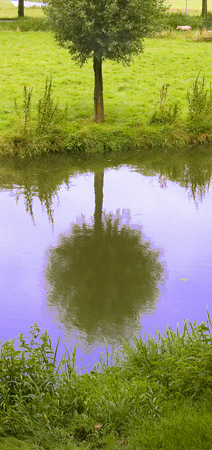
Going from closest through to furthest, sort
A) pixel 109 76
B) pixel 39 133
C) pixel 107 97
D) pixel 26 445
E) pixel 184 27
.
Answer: pixel 26 445
pixel 39 133
pixel 107 97
pixel 109 76
pixel 184 27

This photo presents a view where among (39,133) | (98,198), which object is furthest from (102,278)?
(39,133)

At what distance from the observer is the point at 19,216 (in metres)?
13.9

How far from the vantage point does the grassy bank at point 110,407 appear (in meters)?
5.46

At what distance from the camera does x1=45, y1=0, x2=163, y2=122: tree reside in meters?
18.0

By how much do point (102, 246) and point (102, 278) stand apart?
1.59 metres

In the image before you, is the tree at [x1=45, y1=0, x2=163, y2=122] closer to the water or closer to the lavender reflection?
the water

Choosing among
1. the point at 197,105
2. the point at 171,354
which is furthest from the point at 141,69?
the point at 171,354

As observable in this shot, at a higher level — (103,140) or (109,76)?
(109,76)

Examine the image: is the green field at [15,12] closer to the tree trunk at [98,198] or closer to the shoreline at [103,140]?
the shoreline at [103,140]

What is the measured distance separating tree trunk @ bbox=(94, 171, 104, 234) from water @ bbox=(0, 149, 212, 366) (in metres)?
0.03

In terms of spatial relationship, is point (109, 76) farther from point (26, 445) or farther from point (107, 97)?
A: point (26, 445)

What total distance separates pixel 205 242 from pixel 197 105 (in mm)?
9517

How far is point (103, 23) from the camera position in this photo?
1838cm

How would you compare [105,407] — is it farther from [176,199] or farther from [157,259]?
[176,199]
